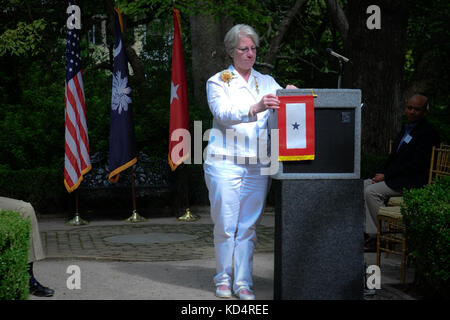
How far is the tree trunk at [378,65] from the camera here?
12.8 m

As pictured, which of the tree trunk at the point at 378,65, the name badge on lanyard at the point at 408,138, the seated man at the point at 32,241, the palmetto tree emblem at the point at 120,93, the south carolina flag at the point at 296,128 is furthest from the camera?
the tree trunk at the point at 378,65

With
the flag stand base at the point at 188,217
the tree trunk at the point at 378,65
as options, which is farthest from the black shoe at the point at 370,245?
the tree trunk at the point at 378,65

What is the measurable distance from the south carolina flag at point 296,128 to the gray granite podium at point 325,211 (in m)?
0.08

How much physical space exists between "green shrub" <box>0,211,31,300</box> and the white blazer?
5.58 ft

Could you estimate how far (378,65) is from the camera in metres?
12.9

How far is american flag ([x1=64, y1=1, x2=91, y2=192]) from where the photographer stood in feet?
36.8

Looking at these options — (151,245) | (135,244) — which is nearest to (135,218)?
(135,244)

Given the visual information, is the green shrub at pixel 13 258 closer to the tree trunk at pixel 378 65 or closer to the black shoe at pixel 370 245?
the black shoe at pixel 370 245

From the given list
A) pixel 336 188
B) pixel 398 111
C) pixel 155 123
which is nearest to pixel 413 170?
pixel 336 188

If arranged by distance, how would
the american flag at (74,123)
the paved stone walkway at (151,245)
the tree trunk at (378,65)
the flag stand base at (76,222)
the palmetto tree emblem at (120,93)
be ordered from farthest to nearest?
the tree trunk at (378,65)
the palmetto tree emblem at (120,93)
the flag stand base at (76,222)
the american flag at (74,123)
the paved stone walkway at (151,245)

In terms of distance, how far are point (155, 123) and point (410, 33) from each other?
10.8m

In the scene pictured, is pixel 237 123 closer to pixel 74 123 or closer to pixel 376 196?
pixel 376 196

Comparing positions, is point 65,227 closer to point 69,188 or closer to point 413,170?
point 69,188

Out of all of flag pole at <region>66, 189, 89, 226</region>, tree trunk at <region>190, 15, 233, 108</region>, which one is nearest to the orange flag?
flag pole at <region>66, 189, 89, 226</region>
